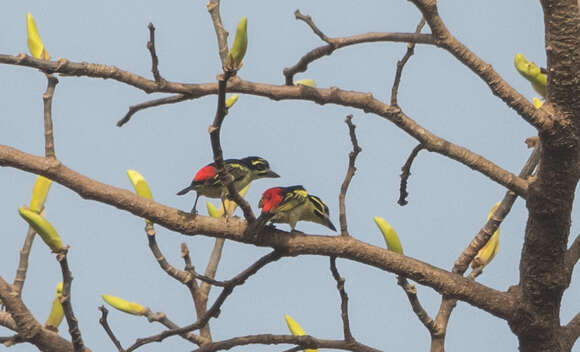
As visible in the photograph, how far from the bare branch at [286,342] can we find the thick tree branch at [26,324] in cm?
44

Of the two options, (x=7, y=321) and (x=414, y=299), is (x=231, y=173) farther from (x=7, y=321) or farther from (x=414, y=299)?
(x=7, y=321)

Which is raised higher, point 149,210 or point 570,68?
point 570,68

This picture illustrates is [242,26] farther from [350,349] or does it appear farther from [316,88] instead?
[350,349]

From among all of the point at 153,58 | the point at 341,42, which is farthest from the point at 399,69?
the point at 153,58

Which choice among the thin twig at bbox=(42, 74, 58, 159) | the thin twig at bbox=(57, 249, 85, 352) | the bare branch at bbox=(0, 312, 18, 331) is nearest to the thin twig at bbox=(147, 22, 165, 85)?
the thin twig at bbox=(42, 74, 58, 159)

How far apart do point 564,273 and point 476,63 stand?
0.85 m

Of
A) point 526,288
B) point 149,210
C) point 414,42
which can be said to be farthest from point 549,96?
point 149,210

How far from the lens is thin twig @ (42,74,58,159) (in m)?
2.91

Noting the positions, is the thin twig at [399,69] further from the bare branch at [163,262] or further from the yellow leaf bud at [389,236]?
the bare branch at [163,262]

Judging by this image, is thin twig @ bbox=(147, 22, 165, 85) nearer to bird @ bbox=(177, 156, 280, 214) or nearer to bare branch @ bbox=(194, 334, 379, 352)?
bird @ bbox=(177, 156, 280, 214)

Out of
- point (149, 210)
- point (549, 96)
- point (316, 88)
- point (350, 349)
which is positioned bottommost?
point (350, 349)

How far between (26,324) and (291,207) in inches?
39.3

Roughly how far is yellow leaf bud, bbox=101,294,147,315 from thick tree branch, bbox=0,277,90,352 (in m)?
0.20

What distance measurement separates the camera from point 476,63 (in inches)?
129
